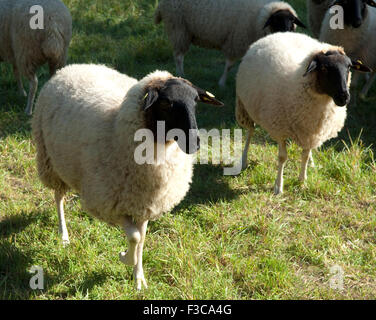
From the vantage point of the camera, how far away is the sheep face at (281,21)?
19.3ft

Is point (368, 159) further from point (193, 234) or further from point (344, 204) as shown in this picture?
point (193, 234)

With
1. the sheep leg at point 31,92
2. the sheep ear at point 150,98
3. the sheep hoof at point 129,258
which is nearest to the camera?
the sheep ear at point 150,98

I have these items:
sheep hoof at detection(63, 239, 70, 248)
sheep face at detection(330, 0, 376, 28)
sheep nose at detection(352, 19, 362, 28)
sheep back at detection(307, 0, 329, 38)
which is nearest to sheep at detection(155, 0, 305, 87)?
sheep back at detection(307, 0, 329, 38)

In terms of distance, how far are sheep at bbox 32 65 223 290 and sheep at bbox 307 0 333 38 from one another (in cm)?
447

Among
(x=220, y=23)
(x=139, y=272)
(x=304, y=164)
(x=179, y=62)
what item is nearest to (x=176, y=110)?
(x=139, y=272)

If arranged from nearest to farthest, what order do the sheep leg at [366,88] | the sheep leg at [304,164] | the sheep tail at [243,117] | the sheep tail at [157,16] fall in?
the sheep leg at [304,164]
the sheep tail at [243,117]
the sheep leg at [366,88]
the sheep tail at [157,16]

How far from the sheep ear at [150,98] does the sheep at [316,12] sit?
4.93 m

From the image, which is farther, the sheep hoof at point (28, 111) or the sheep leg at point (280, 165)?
the sheep hoof at point (28, 111)

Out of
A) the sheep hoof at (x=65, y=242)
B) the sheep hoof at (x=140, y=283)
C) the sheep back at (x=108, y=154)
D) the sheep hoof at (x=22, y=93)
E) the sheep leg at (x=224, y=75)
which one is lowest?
the sheep hoof at (x=140, y=283)

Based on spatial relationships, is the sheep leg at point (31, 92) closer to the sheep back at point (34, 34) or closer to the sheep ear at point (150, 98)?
the sheep back at point (34, 34)

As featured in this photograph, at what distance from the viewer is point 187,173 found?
286cm

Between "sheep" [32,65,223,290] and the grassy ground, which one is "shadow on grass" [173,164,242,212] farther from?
"sheep" [32,65,223,290]

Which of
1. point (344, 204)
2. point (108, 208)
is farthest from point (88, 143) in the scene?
point (344, 204)

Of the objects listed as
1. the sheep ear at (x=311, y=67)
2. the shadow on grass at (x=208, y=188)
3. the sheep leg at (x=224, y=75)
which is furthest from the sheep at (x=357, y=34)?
the shadow on grass at (x=208, y=188)
